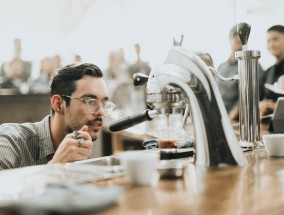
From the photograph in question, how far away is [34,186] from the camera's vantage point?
96 centimetres

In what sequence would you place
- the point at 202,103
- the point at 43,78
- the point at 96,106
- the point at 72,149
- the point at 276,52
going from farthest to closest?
the point at 43,78
the point at 276,52
the point at 96,106
the point at 72,149
the point at 202,103

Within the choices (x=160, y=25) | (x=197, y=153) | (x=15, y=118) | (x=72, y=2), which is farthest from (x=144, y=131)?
(x=72, y=2)

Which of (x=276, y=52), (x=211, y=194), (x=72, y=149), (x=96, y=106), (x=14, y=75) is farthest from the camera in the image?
(x=14, y=75)

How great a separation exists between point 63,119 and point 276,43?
2.34 metres

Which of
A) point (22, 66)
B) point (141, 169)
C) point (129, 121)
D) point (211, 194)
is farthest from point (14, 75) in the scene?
point (211, 194)

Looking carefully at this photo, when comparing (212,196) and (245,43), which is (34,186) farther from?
(245,43)

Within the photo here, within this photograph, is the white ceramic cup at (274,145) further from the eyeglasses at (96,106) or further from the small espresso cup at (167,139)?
the eyeglasses at (96,106)

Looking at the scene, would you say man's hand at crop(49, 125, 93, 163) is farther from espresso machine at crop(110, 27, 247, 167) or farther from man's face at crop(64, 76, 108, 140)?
man's face at crop(64, 76, 108, 140)

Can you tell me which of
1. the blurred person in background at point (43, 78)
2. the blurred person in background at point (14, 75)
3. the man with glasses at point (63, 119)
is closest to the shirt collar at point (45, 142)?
the man with glasses at point (63, 119)

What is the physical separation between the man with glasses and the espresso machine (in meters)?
0.74

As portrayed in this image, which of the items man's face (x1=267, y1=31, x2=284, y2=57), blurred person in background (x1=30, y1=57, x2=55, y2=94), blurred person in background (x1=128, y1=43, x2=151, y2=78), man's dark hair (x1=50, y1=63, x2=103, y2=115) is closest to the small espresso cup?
man's dark hair (x1=50, y1=63, x2=103, y2=115)

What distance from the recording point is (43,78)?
6.86 m

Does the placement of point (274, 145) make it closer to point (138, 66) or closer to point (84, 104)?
point (84, 104)

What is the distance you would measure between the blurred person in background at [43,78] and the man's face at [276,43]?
3.76 m
